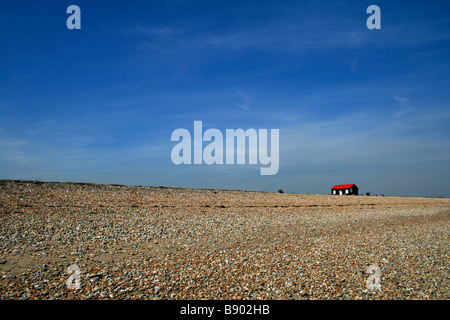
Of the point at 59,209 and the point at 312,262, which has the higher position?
the point at 59,209

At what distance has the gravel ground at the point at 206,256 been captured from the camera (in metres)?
7.84

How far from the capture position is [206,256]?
10617mm

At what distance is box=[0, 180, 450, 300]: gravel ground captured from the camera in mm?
7836

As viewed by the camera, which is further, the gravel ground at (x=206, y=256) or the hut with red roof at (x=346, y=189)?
the hut with red roof at (x=346, y=189)

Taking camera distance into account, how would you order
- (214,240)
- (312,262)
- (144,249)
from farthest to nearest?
1. (214,240)
2. (144,249)
3. (312,262)

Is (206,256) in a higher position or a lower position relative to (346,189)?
lower

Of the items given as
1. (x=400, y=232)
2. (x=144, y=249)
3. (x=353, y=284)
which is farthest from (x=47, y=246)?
(x=400, y=232)

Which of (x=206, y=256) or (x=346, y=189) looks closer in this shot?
(x=206, y=256)

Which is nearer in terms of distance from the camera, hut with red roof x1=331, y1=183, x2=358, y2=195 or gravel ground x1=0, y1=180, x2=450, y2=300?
gravel ground x1=0, y1=180, x2=450, y2=300

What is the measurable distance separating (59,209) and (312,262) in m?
15.6
